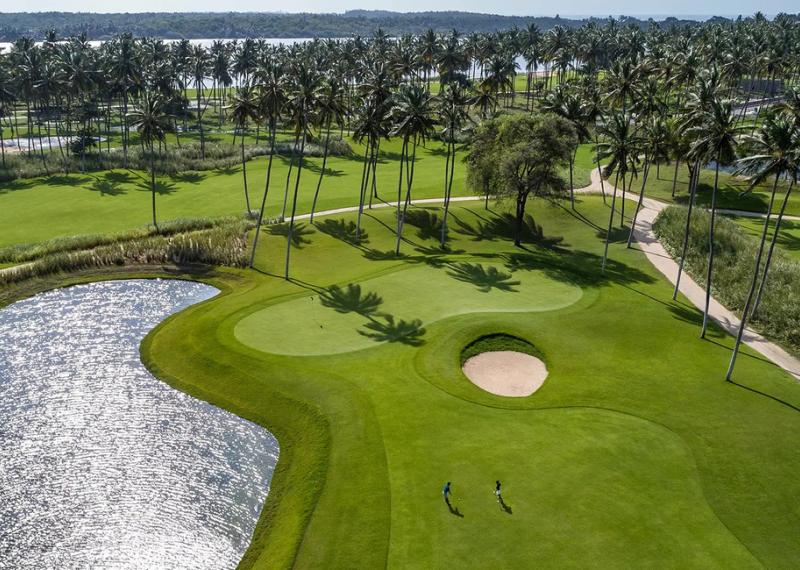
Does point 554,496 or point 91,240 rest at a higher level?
point 554,496

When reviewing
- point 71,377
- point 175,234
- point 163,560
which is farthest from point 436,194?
point 163,560

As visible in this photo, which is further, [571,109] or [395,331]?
[571,109]

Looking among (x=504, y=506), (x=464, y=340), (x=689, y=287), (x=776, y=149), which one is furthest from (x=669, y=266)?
(x=504, y=506)

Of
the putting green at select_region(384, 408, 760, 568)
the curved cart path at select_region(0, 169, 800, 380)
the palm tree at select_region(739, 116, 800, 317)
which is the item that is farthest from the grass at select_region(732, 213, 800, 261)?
the putting green at select_region(384, 408, 760, 568)

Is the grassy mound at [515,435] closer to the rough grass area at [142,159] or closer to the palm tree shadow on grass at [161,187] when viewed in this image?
the palm tree shadow on grass at [161,187]

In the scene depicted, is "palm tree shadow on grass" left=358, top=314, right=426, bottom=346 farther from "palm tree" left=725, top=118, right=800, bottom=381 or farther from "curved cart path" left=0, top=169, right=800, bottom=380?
"curved cart path" left=0, top=169, right=800, bottom=380

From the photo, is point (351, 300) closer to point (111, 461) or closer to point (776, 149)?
point (111, 461)
